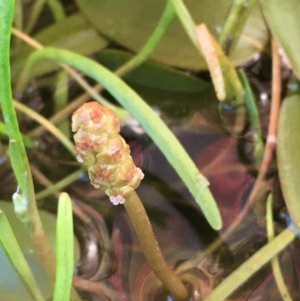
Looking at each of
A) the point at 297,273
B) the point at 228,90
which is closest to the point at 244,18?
the point at 228,90

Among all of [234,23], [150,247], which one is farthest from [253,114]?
[150,247]

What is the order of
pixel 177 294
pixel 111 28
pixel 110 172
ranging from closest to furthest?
pixel 110 172 < pixel 177 294 < pixel 111 28

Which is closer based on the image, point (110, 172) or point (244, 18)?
point (110, 172)

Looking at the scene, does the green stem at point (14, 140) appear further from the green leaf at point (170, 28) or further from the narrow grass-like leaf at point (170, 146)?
the green leaf at point (170, 28)

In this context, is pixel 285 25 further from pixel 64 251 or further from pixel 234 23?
pixel 64 251

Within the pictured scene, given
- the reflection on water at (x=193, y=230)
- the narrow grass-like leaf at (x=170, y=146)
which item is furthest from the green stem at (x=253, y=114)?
the narrow grass-like leaf at (x=170, y=146)

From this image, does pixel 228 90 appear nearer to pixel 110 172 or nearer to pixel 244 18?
pixel 244 18

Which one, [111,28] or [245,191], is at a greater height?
[111,28]
